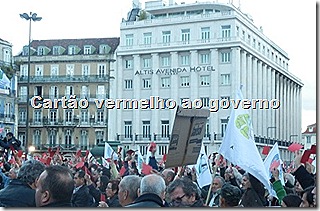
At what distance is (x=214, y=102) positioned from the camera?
78.6ft

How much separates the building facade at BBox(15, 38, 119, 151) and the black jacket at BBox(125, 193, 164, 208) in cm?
1388

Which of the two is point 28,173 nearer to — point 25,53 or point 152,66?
point 25,53

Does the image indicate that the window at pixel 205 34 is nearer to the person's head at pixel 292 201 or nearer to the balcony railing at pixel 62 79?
the balcony railing at pixel 62 79

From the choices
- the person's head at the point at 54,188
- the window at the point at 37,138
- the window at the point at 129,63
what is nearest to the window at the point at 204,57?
the window at the point at 129,63

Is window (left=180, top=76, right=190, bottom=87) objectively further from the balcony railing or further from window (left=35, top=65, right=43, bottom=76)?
window (left=35, top=65, right=43, bottom=76)

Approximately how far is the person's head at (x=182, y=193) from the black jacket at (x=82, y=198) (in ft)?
5.27

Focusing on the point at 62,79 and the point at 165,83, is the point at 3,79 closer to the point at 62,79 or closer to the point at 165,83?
the point at 62,79

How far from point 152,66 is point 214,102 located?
4.53m

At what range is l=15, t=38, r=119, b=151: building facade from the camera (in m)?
19.5

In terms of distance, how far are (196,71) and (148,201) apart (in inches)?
947

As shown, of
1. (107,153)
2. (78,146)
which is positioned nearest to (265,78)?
(78,146)

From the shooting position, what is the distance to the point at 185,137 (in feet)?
19.4

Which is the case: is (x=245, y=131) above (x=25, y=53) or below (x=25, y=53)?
below

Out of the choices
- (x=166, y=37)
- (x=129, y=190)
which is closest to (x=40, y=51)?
(x=166, y=37)
